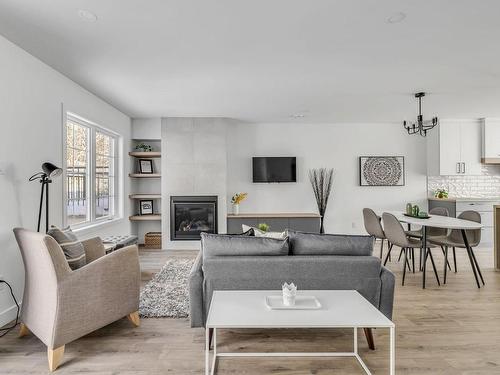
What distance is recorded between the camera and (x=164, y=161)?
6.16 metres

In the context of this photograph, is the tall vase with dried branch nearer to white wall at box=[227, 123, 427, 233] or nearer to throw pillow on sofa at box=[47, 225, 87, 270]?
white wall at box=[227, 123, 427, 233]

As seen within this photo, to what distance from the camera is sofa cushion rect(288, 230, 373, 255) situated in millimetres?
2600

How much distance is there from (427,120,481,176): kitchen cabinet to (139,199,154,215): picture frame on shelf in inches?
221

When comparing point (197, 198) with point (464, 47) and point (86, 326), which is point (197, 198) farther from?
point (464, 47)

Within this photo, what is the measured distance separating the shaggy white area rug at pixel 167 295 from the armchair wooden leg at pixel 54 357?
2.84 ft

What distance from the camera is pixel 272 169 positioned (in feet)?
21.8

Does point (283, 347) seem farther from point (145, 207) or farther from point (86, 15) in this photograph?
point (145, 207)

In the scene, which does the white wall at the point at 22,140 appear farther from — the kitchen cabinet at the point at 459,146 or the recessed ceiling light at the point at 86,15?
the kitchen cabinet at the point at 459,146

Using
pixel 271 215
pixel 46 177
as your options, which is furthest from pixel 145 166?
pixel 46 177

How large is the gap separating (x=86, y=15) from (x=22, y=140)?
1.37 m

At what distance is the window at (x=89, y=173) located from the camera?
4.25 meters

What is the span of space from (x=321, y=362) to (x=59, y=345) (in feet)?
5.63

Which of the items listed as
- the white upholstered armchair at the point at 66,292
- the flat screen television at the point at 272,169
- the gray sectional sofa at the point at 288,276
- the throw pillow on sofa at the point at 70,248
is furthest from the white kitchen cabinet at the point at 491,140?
the throw pillow on sofa at the point at 70,248

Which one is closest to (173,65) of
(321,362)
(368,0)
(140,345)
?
(368,0)
